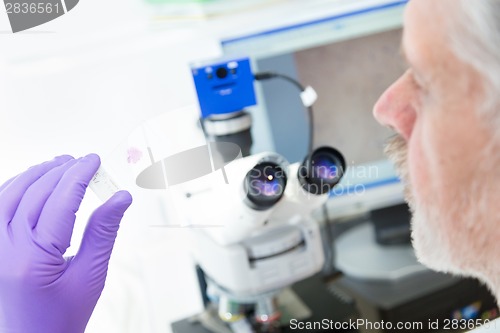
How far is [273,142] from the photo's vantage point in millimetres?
1492

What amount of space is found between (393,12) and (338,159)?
77cm

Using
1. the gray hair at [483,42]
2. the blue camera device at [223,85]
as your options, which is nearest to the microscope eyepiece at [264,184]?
the blue camera device at [223,85]

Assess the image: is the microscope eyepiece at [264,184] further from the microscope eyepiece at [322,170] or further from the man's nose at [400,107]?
the man's nose at [400,107]

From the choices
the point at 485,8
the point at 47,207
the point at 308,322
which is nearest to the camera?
the point at 485,8

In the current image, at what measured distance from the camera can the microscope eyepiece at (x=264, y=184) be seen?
0.89 metres

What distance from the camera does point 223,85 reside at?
979 millimetres

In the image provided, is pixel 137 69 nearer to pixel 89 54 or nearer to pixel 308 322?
pixel 89 54

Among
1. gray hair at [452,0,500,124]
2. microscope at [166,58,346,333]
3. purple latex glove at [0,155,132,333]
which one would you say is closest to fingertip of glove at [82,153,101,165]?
purple latex glove at [0,155,132,333]

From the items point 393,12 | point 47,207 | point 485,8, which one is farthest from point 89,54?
point 485,8

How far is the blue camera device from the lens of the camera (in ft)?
3.17

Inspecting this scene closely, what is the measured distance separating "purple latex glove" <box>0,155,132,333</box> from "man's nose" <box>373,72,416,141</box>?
0.48 meters

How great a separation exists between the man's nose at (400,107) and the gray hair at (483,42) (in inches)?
4.7

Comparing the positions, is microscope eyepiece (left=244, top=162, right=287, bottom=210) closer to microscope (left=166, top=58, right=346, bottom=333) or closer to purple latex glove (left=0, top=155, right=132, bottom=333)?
microscope (left=166, top=58, right=346, bottom=333)

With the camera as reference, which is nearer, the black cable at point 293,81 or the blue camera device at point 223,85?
the blue camera device at point 223,85
